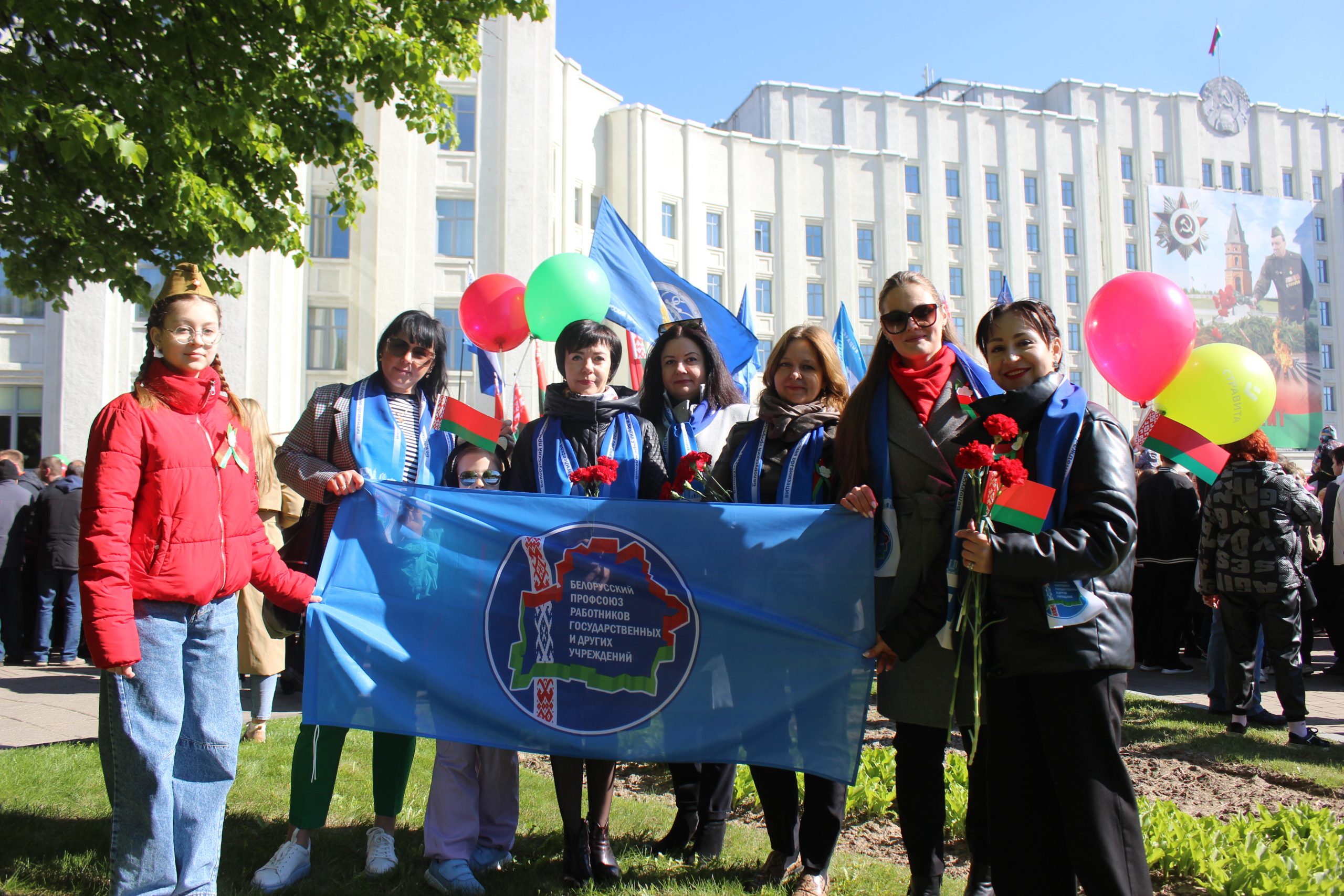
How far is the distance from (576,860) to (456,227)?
93.6 feet

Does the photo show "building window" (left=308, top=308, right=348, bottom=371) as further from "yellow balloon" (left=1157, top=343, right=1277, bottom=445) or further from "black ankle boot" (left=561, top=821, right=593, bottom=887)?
"black ankle boot" (left=561, top=821, right=593, bottom=887)

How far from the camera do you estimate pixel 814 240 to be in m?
45.3

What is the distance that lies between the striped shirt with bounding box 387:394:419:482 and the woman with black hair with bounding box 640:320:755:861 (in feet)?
3.35

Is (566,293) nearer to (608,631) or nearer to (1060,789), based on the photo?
(608,631)

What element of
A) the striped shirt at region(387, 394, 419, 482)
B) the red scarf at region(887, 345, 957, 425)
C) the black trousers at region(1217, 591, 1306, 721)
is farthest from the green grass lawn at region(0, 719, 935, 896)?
the black trousers at region(1217, 591, 1306, 721)

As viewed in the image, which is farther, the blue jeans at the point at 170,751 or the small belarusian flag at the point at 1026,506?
the blue jeans at the point at 170,751

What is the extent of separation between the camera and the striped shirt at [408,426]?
4473 millimetres

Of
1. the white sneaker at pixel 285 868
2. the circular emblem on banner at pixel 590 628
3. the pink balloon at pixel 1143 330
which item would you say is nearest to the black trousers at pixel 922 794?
the circular emblem on banner at pixel 590 628

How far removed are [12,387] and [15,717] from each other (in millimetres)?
20944

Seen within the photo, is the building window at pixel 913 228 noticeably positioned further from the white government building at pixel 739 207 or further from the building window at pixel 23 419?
the building window at pixel 23 419

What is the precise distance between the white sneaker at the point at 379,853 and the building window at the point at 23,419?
24.8m

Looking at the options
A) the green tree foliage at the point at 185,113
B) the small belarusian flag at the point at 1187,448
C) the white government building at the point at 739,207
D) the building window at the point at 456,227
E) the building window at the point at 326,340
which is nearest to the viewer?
the small belarusian flag at the point at 1187,448

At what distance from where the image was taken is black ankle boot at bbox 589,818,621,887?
380cm

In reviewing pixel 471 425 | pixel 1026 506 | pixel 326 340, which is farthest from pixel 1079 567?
pixel 326 340
